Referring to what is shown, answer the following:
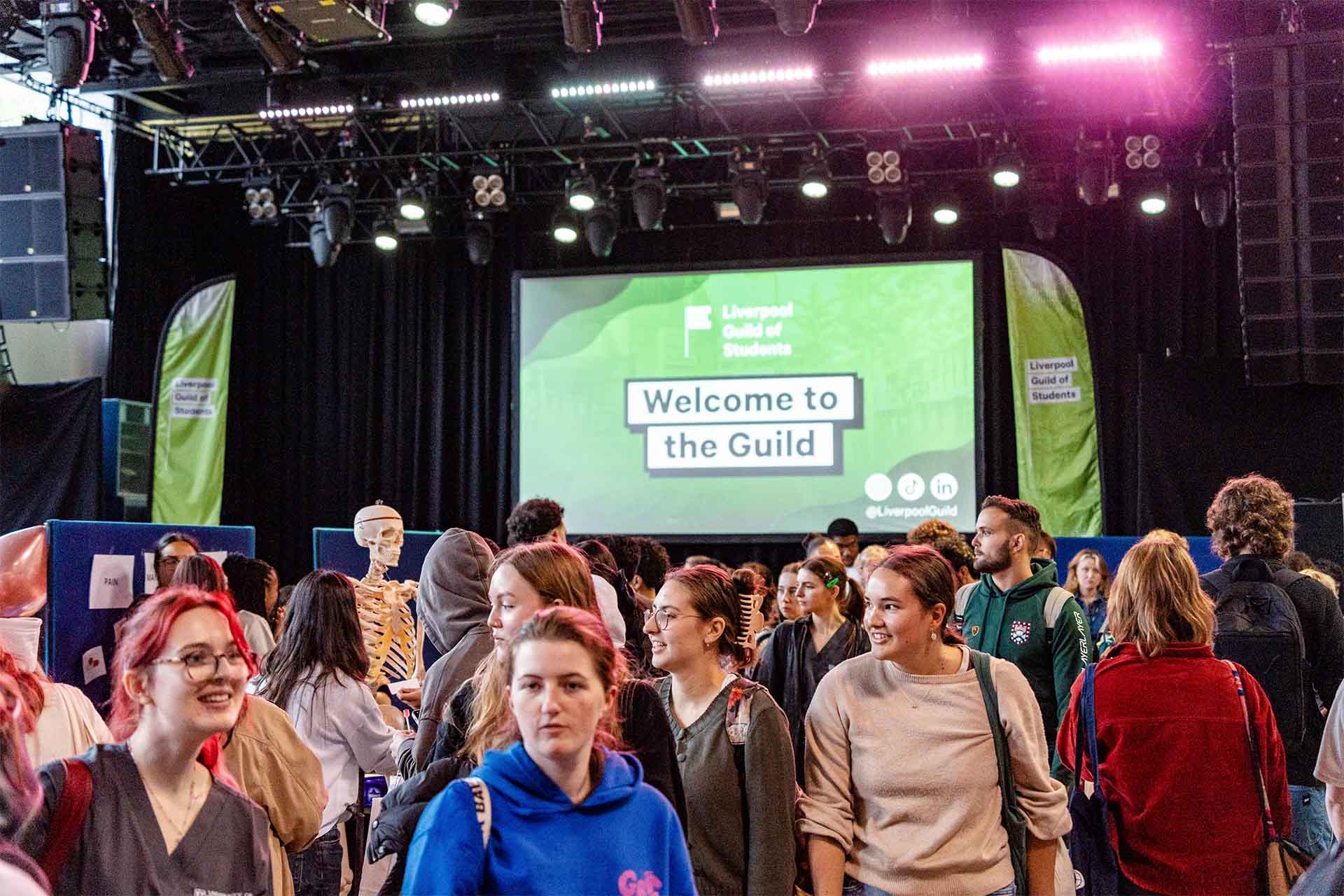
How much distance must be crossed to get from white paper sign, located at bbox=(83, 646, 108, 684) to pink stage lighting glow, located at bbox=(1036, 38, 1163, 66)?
639 cm

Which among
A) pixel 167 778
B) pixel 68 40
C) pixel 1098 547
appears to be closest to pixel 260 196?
pixel 68 40

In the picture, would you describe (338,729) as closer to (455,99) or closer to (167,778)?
(167,778)

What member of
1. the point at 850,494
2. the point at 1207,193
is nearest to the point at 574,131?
the point at 850,494

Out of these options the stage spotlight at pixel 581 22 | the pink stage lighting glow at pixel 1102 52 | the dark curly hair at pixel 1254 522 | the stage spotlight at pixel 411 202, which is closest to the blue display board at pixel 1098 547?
the pink stage lighting glow at pixel 1102 52

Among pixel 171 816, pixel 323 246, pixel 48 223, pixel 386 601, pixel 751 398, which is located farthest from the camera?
pixel 751 398

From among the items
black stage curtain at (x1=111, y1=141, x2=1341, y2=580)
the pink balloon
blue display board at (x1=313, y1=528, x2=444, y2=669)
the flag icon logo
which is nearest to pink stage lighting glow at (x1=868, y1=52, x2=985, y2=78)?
black stage curtain at (x1=111, y1=141, x2=1341, y2=580)

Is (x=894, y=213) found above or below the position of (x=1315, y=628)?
above

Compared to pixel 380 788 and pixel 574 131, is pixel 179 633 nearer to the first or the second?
pixel 380 788

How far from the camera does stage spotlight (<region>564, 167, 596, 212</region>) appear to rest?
34.0 ft

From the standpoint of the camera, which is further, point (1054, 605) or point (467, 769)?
point (1054, 605)

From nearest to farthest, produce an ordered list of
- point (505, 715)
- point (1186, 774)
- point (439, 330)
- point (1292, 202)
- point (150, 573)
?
point (505, 715)
point (1186, 774)
point (150, 573)
point (1292, 202)
point (439, 330)

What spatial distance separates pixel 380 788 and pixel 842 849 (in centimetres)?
189

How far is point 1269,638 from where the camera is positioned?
4.08 meters

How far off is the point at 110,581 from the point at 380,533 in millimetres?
1163
